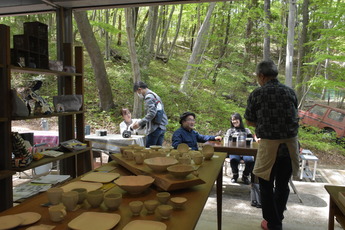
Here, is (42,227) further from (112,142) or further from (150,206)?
(112,142)

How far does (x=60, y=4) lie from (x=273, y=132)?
8.51ft

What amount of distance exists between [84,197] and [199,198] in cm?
52

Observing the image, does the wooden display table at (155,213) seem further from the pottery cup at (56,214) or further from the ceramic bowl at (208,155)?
the ceramic bowl at (208,155)

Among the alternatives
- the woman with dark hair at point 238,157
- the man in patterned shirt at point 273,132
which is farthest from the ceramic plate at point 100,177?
the woman with dark hair at point 238,157

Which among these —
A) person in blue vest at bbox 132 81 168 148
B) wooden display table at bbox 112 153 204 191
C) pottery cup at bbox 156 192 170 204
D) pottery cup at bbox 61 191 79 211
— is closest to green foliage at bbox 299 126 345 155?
person in blue vest at bbox 132 81 168 148

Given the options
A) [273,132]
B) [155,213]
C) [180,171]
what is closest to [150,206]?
[155,213]

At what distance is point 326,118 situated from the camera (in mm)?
6328

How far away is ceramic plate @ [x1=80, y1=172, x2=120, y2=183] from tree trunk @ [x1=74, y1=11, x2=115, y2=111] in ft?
17.7

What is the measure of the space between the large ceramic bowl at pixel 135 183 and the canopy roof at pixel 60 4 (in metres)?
2.07

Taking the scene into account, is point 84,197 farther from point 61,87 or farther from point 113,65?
point 113,65

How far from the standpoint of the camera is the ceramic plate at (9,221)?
0.97 m

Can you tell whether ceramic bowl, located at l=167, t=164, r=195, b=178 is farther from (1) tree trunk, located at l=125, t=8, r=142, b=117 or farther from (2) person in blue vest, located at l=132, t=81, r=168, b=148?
(1) tree trunk, located at l=125, t=8, r=142, b=117

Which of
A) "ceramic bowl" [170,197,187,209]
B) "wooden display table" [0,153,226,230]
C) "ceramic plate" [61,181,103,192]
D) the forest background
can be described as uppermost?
the forest background

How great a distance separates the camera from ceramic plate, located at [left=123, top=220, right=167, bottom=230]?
977 millimetres
